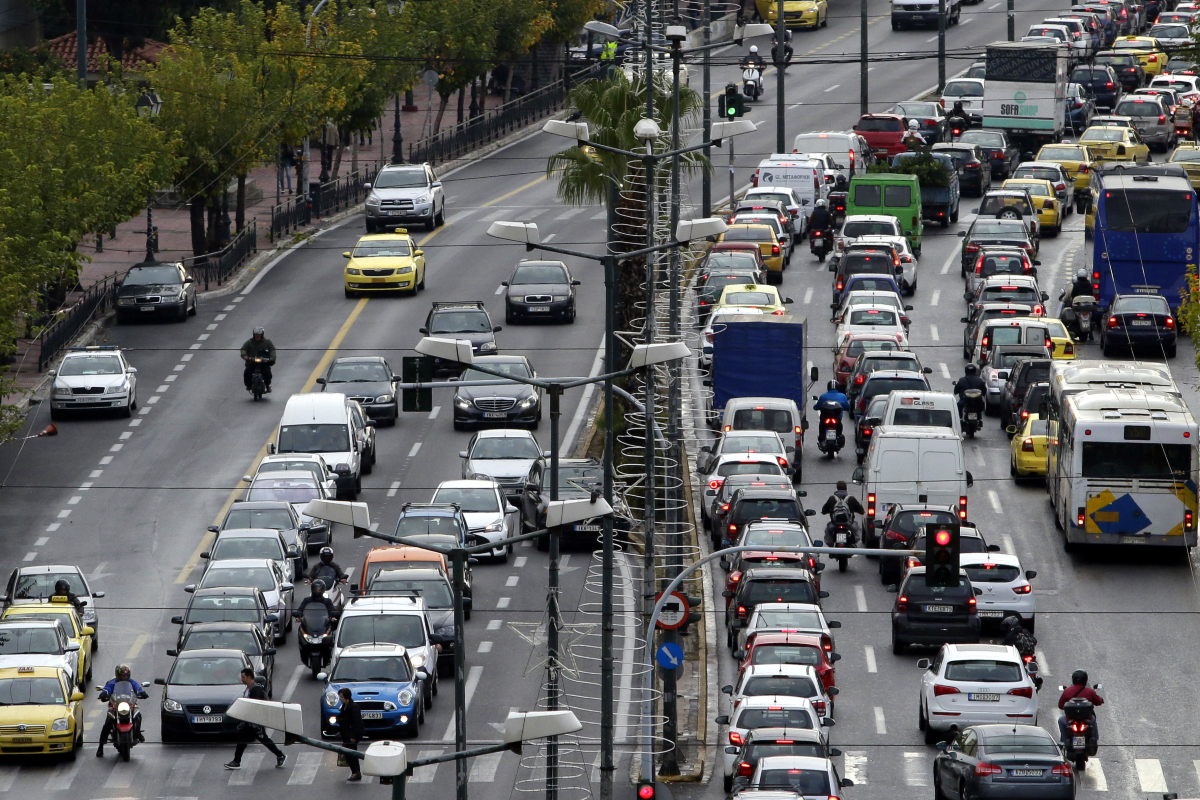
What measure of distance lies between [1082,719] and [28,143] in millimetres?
31211

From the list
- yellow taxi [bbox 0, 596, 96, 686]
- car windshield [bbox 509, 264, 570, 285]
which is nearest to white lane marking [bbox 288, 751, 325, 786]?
yellow taxi [bbox 0, 596, 96, 686]

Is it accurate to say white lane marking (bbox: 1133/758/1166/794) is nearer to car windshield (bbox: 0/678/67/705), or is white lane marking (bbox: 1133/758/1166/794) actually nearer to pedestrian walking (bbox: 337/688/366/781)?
pedestrian walking (bbox: 337/688/366/781)

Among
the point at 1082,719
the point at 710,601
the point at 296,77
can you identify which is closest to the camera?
the point at 1082,719

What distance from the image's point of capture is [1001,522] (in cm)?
4372

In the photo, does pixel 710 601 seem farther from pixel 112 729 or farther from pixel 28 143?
pixel 28 143

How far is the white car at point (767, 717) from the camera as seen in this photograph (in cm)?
3038

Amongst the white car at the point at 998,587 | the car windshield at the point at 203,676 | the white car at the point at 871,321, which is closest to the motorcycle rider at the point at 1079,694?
the white car at the point at 998,587

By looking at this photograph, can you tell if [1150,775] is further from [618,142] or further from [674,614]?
[618,142]

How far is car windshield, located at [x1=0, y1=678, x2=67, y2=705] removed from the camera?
32.5 m

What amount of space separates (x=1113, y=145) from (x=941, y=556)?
165 ft

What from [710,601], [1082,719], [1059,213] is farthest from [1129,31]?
[1082,719]

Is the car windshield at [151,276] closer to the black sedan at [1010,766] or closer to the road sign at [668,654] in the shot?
the road sign at [668,654]

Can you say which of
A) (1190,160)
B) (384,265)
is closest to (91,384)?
(384,265)

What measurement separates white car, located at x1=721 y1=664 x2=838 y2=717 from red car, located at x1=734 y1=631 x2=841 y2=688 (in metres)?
1.02
